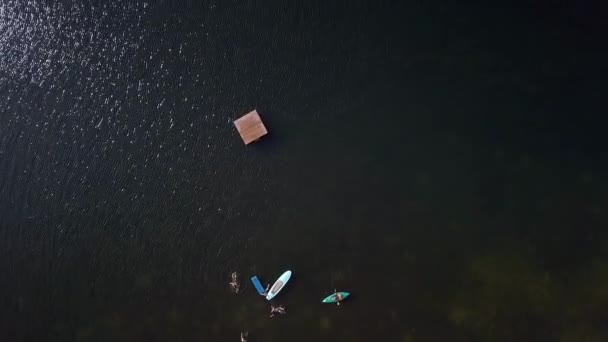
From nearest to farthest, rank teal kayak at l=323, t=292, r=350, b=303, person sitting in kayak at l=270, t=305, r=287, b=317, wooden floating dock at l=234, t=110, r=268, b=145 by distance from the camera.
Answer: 1. teal kayak at l=323, t=292, r=350, b=303
2. person sitting in kayak at l=270, t=305, r=287, b=317
3. wooden floating dock at l=234, t=110, r=268, b=145

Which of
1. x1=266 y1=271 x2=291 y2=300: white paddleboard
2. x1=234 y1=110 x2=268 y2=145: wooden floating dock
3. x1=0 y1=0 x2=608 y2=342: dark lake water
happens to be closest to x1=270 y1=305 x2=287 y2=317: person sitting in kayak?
x1=0 y1=0 x2=608 y2=342: dark lake water

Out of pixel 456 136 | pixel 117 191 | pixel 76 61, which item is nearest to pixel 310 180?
pixel 456 136

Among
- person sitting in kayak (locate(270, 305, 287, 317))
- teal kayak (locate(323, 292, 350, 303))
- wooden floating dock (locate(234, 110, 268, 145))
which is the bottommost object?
teal kayak (locate(323, 292, 350, 303))

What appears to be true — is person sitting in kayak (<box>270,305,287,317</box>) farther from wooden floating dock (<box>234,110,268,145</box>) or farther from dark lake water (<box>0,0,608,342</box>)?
wooden floating dock (<box>234,110,268,145</box>)

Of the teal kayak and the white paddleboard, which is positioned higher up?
the white paddleboard

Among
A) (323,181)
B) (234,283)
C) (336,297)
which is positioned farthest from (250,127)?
(336,297)

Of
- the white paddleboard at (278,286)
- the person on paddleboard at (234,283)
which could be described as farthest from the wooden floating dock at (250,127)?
the white paddleboard at (278,286)

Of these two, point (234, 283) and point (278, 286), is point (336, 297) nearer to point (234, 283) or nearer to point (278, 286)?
point (278, 286)

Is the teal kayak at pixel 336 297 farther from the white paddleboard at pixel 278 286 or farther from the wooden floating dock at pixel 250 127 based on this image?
the wooden floating dock at pixel 250 127
